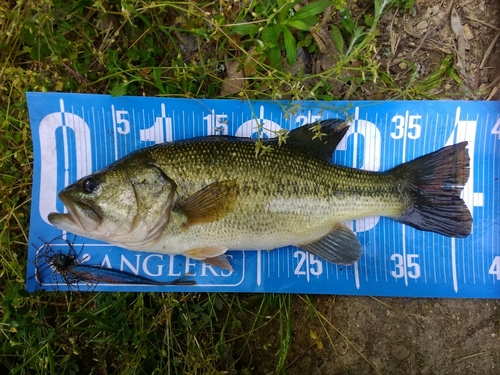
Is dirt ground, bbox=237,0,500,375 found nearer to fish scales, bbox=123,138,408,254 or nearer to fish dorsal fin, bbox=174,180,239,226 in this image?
fish scales, bbox=123,138,408,254

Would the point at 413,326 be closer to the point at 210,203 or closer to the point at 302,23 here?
the point at 210,203

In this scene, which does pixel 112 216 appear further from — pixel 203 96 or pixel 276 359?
pixel 276 359

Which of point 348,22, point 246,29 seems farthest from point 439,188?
point 246,29

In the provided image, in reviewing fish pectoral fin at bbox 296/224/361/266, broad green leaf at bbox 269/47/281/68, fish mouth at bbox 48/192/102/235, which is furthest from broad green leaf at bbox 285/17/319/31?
fish mouth at bbox 48/192/102/235

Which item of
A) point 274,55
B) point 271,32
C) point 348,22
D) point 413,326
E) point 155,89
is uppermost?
point 348,22

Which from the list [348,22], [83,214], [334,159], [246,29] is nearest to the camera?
[83,214]

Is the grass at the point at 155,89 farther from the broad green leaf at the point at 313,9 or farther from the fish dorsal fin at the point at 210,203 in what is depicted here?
the fish dorsal fin at the point at 210,203
